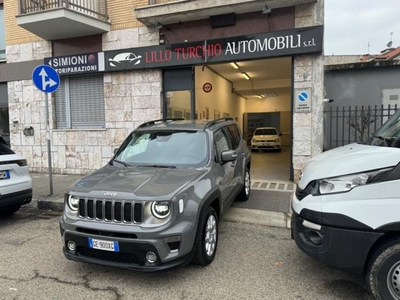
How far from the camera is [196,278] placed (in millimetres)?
3537

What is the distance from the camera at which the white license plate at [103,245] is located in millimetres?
3221

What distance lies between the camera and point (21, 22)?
883 centimetres

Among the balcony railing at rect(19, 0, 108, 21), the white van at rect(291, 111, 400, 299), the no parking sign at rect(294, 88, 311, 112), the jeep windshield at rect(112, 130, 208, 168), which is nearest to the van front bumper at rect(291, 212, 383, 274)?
the white van at rect(291, 111, 400, 299)

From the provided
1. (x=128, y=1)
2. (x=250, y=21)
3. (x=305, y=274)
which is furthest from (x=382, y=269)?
(x=128, y=1)

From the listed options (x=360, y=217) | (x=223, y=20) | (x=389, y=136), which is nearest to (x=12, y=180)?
(x=360, y=217)

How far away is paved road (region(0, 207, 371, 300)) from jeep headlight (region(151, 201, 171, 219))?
2.62ft

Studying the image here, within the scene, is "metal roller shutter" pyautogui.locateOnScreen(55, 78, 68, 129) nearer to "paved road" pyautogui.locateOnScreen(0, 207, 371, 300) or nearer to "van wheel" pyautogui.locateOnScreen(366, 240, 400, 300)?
"paved road" pyautogui.locateOnScreen(0, 207, 371, 300)

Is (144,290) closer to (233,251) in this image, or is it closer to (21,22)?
(233,251)

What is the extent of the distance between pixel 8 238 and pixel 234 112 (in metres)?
16.5

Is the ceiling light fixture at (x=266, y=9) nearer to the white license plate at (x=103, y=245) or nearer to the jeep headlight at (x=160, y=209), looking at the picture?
the jeep headlight at (x=160, y=209)

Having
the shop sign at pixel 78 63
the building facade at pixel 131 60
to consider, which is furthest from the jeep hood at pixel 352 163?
the shop sign at pixel 78 63

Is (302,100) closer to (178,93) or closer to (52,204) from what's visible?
(178,93)

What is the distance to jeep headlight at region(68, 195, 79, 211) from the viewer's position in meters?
3.58

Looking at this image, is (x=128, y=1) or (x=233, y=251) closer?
(x=233, y=251)
